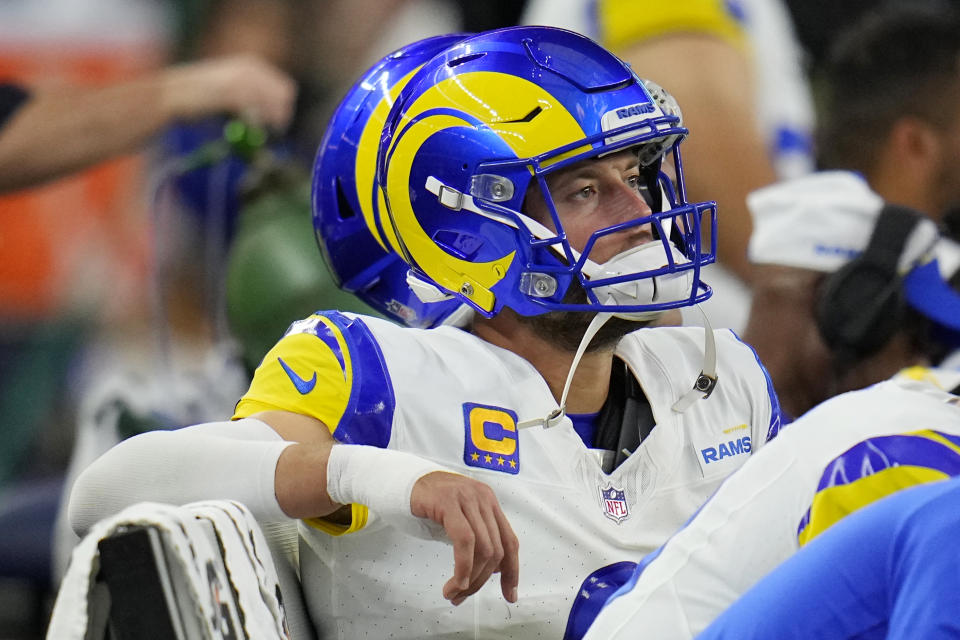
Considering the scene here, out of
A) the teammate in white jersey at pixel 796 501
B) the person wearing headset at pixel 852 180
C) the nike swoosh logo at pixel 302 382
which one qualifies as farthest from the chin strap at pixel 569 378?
the person wearing headset at pixel 852 180

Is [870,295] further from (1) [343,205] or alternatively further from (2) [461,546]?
(2) [461,546]

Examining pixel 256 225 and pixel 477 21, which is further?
pixel 477 21

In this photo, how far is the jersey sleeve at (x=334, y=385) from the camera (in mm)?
1677

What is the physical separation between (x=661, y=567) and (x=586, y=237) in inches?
25.3

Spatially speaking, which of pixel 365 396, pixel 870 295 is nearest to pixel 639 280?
pixel 365 396

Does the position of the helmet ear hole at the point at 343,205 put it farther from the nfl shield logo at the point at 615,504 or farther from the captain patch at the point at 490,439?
the nfl shield logo at the point at 615,504

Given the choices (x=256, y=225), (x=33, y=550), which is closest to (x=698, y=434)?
(x=256, y=225)

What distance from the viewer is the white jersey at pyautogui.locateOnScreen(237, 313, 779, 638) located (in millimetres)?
1683

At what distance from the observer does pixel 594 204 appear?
1790mm

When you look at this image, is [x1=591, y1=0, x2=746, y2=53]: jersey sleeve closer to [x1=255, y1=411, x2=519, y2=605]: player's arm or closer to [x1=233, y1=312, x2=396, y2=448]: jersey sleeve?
[x1=233, y1=312, x2=396, y2=448]: jersey sleeve

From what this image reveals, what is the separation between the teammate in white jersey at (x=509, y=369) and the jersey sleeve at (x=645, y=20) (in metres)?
1.51

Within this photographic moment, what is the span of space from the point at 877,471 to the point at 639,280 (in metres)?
0.68

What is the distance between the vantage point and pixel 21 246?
128 inches

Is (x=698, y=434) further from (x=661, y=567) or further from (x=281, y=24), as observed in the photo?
(x=281, y=24)
